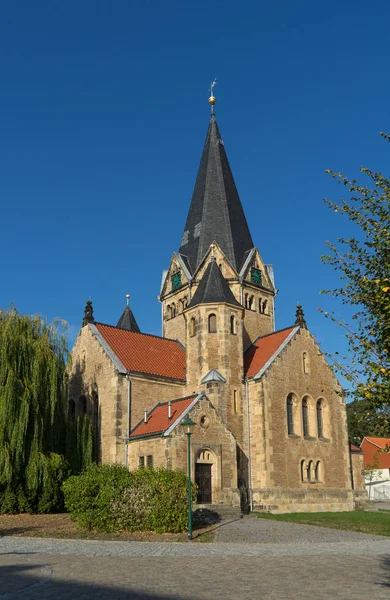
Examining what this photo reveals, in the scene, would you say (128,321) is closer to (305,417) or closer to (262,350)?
(262,350)

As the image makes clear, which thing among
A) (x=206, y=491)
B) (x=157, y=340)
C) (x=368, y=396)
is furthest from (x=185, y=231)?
(x=368, y=396)

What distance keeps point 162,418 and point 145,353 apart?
6.93 m

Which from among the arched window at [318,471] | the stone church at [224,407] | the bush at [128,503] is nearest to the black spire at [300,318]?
the stone church at [224,407]

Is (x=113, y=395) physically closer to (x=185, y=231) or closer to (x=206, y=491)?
(x=206, y=491)

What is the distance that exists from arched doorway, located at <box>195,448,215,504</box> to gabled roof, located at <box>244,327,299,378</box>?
6500 mm

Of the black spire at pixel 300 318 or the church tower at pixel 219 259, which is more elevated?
the church tower at pixel 219 259

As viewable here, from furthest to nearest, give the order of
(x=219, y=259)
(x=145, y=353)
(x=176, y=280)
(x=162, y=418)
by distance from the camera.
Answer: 1. (x=176, y=280)
2. (x=219, y=259)
3. (x=145, y=353)
4. (x=162, y=418)

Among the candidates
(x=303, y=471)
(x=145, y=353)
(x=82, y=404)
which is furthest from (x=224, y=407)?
(x=82, y=404)

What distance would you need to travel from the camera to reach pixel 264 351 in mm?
36312

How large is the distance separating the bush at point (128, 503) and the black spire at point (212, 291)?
52.5ft

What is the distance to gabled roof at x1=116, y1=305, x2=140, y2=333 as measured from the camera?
47344mm

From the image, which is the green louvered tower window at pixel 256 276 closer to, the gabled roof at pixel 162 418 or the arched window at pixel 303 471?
the gabled roof at pixel 162 418

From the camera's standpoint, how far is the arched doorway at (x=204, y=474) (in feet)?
89.5

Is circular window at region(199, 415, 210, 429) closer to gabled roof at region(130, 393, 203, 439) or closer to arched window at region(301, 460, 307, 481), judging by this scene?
gabled roof at region(130, 393, 203, 439)
